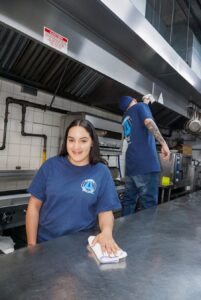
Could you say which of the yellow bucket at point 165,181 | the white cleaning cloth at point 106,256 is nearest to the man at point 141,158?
the white cleaning cloth at point 106,256

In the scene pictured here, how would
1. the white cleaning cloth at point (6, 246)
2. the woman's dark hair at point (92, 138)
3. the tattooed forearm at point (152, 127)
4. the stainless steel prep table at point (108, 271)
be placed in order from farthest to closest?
the tattooed forearm at point (152, 127)
the white cleaning cloth at point (6, 246)
the woman's dark hair at point (92, 138)
the stainless steel prep table at point (108, 271)

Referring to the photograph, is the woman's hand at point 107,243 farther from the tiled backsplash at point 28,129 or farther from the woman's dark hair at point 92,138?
the tiled backsplash at point 28,129

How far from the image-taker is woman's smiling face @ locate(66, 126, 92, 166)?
124cm

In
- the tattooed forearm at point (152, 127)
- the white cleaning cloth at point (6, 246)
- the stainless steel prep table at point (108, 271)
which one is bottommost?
the white cleaning cloth at point (6, 246)

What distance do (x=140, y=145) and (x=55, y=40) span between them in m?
1.17

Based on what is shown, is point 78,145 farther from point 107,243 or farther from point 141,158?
point 141,158

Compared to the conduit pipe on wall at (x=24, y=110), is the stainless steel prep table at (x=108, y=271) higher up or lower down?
lower down

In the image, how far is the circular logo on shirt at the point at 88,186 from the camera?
1191 mm

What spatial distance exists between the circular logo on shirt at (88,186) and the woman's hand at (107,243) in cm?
A: 24

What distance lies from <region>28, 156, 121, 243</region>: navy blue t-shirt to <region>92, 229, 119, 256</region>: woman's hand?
0.20 metres

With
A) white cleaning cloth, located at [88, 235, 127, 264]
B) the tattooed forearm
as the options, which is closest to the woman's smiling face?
white cleaning cloth, located at [88, 235, 127, 264]

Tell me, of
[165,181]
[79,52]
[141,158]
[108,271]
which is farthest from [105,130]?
[108,271]

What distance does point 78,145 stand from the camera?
4.06 feet

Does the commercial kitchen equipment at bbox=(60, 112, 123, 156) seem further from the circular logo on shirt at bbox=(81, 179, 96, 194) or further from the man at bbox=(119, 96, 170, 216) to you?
the circular logo on shirt at bbox=(81, 179, 96, 194)
